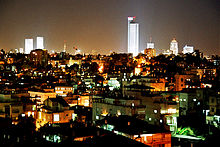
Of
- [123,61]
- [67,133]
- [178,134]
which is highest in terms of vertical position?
[123,61]

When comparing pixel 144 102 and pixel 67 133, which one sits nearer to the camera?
pixel 67 133

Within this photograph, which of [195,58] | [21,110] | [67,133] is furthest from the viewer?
[195,58]

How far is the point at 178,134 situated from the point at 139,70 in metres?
17.9

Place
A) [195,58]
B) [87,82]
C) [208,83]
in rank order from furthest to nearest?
[195,58], [87,82], [208,83]

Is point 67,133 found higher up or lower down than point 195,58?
lower down

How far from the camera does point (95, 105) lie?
12.3 metres

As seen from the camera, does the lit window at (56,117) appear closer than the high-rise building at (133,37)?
Yes

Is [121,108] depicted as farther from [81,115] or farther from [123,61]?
[123,61]

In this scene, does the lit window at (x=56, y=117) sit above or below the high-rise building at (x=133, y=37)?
below

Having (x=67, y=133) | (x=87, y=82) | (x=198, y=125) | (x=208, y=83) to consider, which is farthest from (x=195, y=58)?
(x=67, y=133)

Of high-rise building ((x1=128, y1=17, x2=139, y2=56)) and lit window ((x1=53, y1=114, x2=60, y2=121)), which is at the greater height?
high-rise building ((x1=128, y1=17, x2=139, y2=56))

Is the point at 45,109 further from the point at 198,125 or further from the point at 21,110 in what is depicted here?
the point at 198,125

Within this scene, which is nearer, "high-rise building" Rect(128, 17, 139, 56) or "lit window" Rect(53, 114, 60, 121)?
"lit window" Rect(53, 114, 60, 121)

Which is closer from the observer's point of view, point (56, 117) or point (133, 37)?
point (56, 117)
